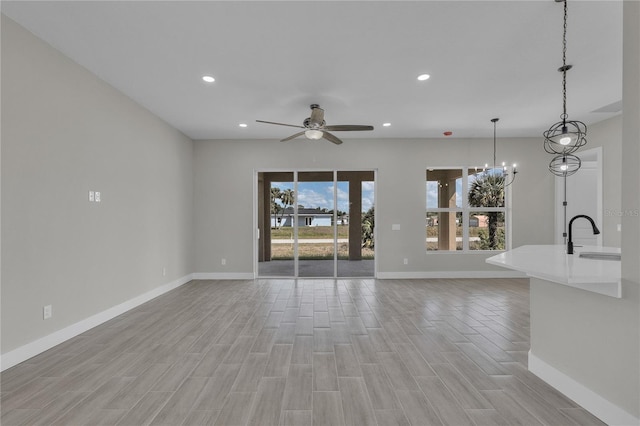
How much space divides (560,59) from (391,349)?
11.4 feet

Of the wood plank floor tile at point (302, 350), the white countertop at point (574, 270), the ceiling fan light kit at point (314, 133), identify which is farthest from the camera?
the ceiling fan light kit at point (314, 133)

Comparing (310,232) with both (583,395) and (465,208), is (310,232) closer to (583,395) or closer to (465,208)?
(465,208)

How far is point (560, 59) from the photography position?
304cm

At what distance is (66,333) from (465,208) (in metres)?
6.66

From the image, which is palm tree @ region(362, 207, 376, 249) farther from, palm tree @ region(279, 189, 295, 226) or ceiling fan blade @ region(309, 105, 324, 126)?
ceiling fan blade @ region(309, 105, 324, 126)

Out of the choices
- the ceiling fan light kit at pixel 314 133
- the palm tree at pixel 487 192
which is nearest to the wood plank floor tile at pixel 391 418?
the ceiling fan light kit at pixel 314 133

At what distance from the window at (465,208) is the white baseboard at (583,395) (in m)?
3.94

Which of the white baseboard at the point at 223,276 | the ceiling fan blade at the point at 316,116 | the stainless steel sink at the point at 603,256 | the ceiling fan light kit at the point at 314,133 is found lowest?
the white baseboard at the point at 223,276

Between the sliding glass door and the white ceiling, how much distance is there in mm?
1781

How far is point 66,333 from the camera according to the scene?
3.00 meters

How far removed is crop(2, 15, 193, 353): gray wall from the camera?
8.14 feet

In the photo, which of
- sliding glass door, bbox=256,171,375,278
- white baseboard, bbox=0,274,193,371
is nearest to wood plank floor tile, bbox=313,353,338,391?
white baseboard, bbox=0,274,193,371

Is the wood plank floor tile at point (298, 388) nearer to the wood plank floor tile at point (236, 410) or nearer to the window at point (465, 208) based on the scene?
the wood plank floor tile at point (236, 410)

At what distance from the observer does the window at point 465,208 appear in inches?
242
